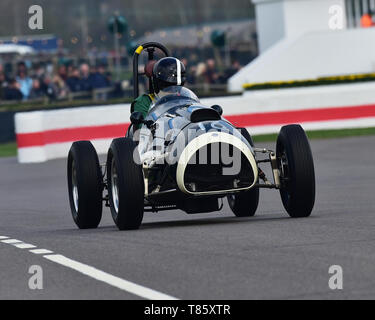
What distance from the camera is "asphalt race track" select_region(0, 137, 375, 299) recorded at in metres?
7.69

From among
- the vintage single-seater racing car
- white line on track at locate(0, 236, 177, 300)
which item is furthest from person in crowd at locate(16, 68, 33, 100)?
white line on track at locate(0, 236, 177, 300)

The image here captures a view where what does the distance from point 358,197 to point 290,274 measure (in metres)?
6.58

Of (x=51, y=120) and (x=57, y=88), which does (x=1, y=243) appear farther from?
(x=57, y=88)

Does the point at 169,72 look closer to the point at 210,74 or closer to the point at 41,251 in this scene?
the point at 41,251

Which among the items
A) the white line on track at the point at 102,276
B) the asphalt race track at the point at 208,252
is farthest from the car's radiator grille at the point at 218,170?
Answer: the white line on track at the point at 102,276

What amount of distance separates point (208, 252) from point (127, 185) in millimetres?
1899

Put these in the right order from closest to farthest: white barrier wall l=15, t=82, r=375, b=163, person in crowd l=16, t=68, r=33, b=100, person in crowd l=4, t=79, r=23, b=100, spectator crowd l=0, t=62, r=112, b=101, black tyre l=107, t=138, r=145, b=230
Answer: black tyre l=107, t=138, r=145, b=230
white barrier wall l=15, t=82, r=375, b=163
person in crowd l=4, t=79, r=23, b=100
spectator crowd l=0, t=62, r=112, b=101
person in crowd l=16, t=68, r=33, b=100

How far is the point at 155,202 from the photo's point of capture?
11555mm

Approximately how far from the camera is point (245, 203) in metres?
12.7

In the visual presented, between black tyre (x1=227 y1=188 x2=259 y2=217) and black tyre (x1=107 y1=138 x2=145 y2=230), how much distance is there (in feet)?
5.48

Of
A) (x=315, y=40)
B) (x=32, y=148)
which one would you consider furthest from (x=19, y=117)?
(x=315, y=40)

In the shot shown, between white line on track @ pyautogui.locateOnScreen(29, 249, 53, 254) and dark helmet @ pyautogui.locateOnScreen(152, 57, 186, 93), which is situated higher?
dark helmet @ pyautogui.locateOnScreen(152, 57, 186, 93)

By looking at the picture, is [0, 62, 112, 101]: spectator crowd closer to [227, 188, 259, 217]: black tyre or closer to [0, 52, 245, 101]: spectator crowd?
[0, 52, 245, 101]: spectator crowd

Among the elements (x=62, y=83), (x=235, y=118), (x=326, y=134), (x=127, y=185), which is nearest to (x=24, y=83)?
(x=62, y=83)
